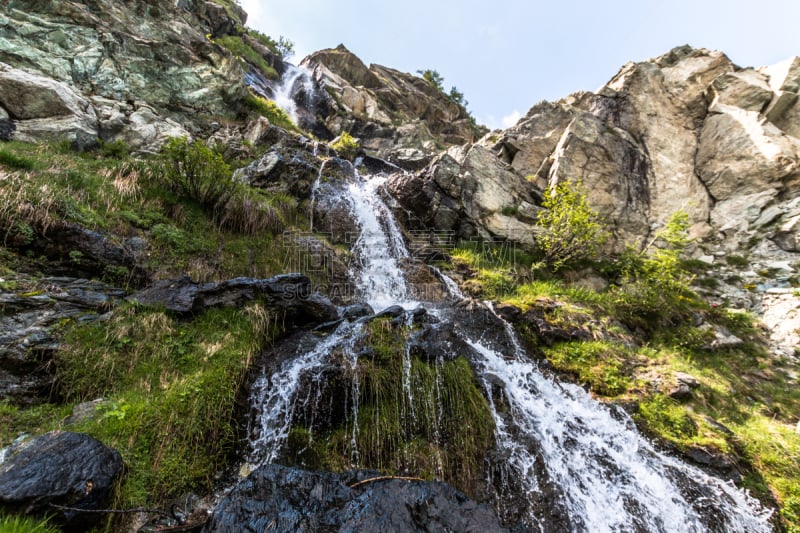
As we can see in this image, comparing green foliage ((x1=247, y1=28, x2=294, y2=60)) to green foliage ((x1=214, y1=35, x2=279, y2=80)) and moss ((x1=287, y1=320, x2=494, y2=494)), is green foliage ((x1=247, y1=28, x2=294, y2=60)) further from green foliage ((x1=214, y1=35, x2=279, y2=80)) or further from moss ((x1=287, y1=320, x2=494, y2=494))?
moss ((x1=287, y1=320, x2=494, y2=494))

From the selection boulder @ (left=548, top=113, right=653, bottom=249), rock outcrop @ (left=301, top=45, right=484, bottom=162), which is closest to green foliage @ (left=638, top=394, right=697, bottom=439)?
boulder @ (left=548, top=113, right=653, bottom=249)

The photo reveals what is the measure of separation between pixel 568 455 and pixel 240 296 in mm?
5758

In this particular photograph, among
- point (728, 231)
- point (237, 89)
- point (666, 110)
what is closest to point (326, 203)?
point (237, 89)

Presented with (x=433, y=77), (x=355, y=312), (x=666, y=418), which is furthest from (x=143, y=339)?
(x=433, y=77)

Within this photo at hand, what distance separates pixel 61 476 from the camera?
2186 millimetres

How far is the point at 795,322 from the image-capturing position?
8.42 meters

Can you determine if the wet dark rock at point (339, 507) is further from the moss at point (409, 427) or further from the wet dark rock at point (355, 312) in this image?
the wet dark rock at point (355, 312)

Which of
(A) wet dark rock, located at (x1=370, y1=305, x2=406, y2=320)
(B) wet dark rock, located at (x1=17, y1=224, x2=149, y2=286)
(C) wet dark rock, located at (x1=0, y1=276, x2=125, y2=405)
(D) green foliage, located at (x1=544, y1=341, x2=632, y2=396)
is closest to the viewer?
(C) wet dark rock, located at (x1=0, y1=276, x2=125, y2=405)

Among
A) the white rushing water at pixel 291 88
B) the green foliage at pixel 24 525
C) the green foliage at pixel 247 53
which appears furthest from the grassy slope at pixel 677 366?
the green foliage at pixel 247 53

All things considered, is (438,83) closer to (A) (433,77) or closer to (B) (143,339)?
(A) (433,77)

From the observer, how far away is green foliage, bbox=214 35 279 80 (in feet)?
66.6

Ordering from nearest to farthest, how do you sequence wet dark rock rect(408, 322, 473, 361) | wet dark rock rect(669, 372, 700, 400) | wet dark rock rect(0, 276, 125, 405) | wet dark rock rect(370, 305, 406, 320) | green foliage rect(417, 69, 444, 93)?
wet dark rock rect(0, 276, 125, 405) → wet dark rock rect(408, 322, 473, 361) → wet dark rock rect(669, 372, 700, 400) → wet dark rock rect(370, 305, 406, 320) → green foliage rect(417, 69, 444, 93)

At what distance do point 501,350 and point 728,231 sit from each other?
45.1ft

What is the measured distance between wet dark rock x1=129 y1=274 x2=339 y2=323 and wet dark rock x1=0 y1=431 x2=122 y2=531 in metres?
2.22
